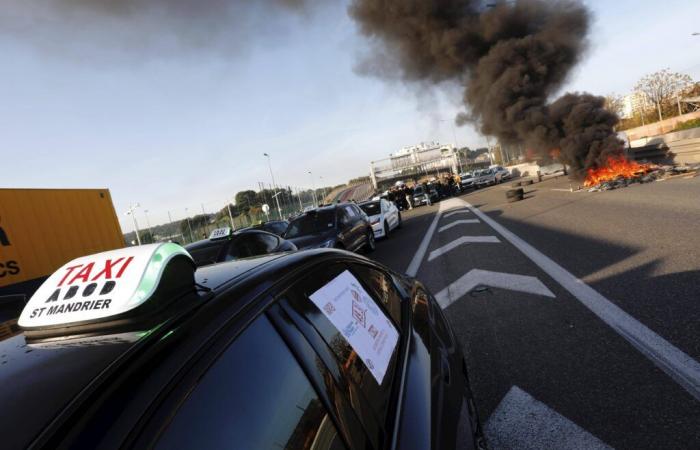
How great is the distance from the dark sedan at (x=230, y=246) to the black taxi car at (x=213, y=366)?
5.94 meters

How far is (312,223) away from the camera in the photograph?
11469 millimetres

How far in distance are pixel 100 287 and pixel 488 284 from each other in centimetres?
563

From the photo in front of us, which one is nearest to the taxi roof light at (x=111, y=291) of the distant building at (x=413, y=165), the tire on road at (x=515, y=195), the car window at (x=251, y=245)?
the car window at (x=251, y=245)

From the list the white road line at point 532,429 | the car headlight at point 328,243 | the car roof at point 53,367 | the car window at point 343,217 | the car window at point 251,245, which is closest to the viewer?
the car roof at point 53,367

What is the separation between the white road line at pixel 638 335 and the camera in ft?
9.93

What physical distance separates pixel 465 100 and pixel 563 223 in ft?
62.9

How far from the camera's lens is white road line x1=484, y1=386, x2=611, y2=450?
2.60 meters

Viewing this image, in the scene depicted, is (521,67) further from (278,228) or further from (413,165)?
(413,165)

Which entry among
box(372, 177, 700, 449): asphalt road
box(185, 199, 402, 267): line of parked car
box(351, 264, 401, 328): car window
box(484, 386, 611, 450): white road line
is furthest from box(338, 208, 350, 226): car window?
box(351, 264, 401, 328): car window

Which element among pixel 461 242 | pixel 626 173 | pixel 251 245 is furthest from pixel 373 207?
pixel 626 173

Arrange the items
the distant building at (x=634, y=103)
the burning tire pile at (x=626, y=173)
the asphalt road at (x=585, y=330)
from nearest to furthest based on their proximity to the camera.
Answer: the asphalt road at (x=585, y=330) → the burning tire pile at (x=626, y=173) → the distant building at (x=634, y=103)

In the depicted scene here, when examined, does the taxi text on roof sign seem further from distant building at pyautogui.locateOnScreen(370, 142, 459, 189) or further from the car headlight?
distant building at pyautogui.locateOnScreen(370, 142, 459, 189)

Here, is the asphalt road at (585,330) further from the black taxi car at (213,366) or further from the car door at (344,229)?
the car door at (344,229)

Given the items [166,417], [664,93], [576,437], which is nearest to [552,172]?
[664,93]
